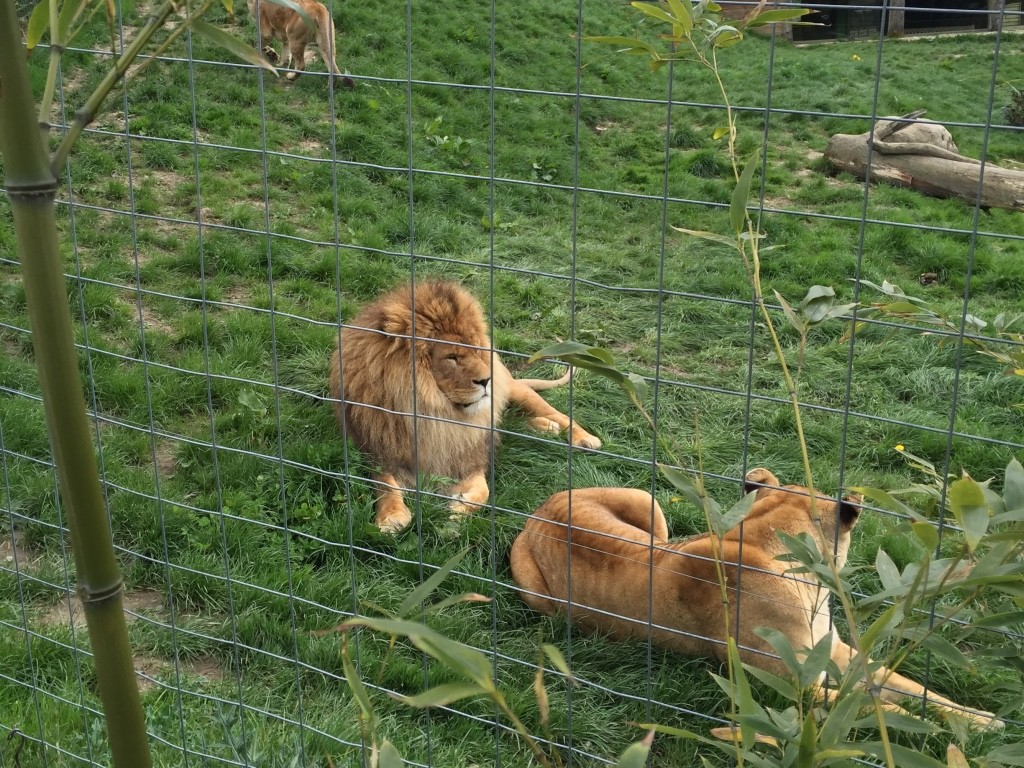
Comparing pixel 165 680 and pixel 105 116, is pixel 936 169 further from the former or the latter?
pixel 165 680

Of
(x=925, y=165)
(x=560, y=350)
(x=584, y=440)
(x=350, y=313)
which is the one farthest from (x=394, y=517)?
(x=925, y=165)

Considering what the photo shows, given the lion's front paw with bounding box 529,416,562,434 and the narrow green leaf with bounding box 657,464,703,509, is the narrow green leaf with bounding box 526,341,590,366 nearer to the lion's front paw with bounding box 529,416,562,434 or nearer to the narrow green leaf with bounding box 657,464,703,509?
the narrow green leaf with bounding box 657,464,703,509

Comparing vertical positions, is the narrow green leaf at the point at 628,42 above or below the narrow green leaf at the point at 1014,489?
above

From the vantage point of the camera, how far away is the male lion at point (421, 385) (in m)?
4.45

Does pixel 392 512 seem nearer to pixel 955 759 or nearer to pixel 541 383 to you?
pixel 541 383

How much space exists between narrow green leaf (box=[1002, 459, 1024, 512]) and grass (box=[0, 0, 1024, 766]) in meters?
0.33

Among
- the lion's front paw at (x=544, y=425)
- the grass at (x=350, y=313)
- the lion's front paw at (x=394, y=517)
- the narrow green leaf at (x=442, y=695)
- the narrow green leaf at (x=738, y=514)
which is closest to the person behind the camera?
the narrow green leaf at (x=442, y=695)

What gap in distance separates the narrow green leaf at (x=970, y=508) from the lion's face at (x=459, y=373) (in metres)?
3.39

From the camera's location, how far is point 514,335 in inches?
236

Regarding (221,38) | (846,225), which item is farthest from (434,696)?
(846,225)

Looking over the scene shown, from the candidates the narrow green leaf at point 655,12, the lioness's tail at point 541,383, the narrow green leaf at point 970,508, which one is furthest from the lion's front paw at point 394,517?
the narrow green leaf at point 970,508

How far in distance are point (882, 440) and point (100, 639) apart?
13.8 feet

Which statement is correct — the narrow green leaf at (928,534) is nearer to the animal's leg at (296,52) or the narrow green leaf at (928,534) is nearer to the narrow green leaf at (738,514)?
the narrow green leaf at (738,514)

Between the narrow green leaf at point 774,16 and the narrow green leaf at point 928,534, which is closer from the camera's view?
the narrow green leaf at point 928,534
